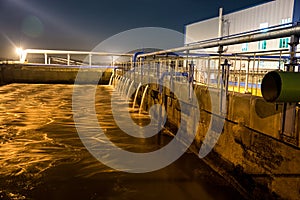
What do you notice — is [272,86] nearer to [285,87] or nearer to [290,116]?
[285,87]

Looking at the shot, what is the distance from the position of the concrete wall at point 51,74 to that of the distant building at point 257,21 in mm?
9816

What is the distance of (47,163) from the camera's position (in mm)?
5207

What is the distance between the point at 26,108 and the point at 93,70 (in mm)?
12007

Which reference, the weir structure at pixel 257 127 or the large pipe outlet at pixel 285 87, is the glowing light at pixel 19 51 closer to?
the weir structure at pixel 257 127

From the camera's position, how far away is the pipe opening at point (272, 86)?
9.55ft

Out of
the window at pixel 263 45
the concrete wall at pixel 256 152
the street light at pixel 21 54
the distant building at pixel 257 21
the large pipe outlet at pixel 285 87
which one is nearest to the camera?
the large pipe outlet at pixel 285 87

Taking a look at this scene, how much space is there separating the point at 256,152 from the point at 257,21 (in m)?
17.5

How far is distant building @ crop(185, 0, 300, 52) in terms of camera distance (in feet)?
53.2

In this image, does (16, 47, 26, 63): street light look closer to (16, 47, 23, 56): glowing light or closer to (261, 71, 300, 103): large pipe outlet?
(16, 47, 23, 56): glowing light

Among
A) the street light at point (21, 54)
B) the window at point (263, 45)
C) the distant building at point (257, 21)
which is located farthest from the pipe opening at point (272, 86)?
the street light at point (21, 54)

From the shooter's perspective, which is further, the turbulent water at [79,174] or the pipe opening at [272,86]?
the turbulent water at [79,174]

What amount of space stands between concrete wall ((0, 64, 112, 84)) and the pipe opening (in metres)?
20.2

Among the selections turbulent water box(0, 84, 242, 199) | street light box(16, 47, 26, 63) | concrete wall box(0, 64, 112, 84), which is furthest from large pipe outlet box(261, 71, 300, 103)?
street light box(16, 47, 26, 63)

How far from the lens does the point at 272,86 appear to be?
3.02 meters
